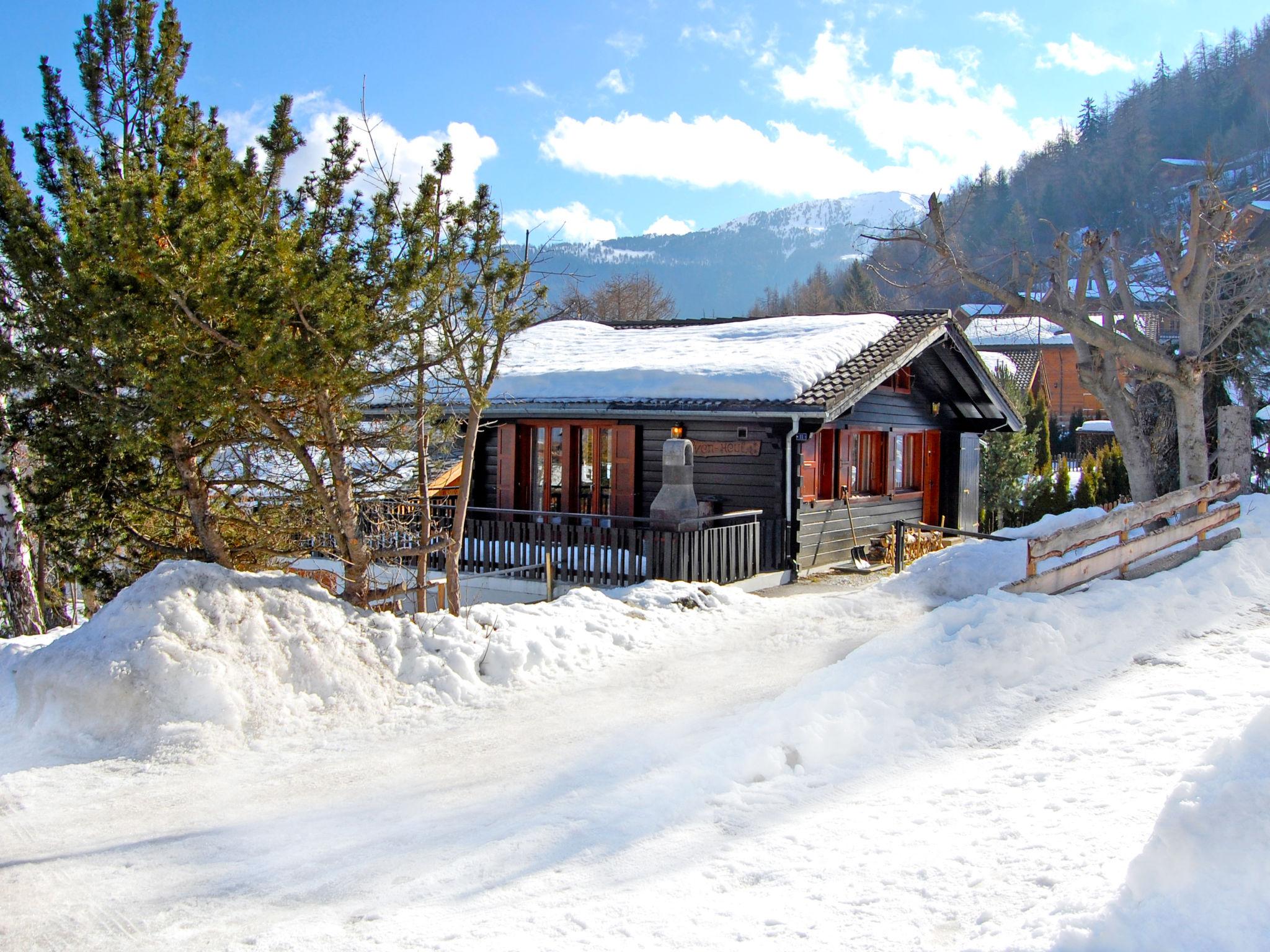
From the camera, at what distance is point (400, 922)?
163 inches

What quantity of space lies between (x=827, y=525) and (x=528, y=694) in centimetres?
905

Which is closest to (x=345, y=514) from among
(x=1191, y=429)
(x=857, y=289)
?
(x=1191, y=429)

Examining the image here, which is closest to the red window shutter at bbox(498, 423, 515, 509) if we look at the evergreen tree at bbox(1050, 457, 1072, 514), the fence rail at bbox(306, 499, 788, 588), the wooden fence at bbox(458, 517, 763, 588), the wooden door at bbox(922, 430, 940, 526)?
the fence rail at bbox(306, 499, 788, 588)

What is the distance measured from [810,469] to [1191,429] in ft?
23.4

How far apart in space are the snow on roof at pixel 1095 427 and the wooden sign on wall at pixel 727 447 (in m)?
29.5

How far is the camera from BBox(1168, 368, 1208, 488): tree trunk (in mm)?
16312

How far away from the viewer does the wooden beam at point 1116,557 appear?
8.77m

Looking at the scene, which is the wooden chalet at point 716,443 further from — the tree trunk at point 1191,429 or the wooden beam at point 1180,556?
the wooden beam at point 1180,556

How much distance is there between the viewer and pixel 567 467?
52.4ft

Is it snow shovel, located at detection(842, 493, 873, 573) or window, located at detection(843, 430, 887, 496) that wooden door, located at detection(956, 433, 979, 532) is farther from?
snow shovel, located at detection(842, 493, 873, 573)

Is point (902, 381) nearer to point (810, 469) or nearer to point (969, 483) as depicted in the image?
point (810, 469)

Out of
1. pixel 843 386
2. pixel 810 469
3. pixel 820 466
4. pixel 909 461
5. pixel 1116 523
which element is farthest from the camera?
pixel 909 461

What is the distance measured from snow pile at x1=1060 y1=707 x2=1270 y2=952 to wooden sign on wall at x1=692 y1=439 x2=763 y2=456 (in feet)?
35.0

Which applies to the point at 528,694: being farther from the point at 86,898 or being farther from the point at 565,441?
the point at 565,441
